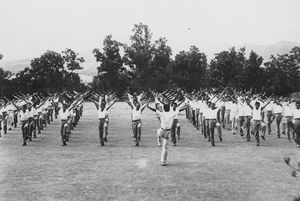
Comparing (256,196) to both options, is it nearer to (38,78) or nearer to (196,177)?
(196,177)

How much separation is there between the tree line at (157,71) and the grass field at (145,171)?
3799 cm

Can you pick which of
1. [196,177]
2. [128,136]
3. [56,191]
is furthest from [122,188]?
[128,136]

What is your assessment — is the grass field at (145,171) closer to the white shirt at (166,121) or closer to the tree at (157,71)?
the white shirt at (166,121)

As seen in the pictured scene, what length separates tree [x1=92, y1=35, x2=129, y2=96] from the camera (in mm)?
67562

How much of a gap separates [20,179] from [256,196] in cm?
625

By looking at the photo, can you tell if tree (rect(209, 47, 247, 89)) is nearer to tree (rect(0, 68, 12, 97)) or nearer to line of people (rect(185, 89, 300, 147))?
tree (rect(0, 68, 12, 97))

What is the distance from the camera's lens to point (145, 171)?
1277 centimetres

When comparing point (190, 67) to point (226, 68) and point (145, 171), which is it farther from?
point (145, 171)

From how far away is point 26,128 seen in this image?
19344 millimetres

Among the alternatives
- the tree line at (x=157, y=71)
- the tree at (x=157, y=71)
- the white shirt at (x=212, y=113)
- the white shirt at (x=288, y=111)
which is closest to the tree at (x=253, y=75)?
the tree line at (x=157, y=71)

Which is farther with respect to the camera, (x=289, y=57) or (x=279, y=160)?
(x=289, y=57)

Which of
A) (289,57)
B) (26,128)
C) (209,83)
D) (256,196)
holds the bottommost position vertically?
(256,196)

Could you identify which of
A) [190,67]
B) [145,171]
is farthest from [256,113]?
[190,67]

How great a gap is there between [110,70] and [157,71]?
405 inches
